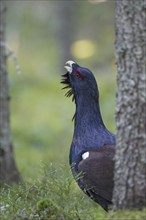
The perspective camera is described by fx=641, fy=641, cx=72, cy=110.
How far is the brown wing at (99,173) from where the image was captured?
17.1 feet

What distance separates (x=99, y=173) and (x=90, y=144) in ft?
2.28

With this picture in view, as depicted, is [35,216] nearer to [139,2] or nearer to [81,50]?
[139,2]

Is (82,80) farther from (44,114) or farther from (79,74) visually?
(44,114)

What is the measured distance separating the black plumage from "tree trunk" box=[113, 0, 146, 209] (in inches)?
36.1

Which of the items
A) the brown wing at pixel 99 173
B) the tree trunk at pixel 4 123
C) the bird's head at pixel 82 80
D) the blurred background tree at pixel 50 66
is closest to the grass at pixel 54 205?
the brown wing at pixel 99 173

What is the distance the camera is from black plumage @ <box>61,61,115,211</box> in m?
5.27

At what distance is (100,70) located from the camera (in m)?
22.7

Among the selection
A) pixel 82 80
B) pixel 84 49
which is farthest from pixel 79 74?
pixel 84 49

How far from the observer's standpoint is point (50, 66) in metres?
29.3

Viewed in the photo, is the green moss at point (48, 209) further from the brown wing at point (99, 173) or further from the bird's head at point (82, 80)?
the bird's head at point (82, 80)

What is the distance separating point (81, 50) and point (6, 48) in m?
13.1

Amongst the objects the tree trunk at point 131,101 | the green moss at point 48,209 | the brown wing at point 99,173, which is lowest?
the green moss at point 48,209

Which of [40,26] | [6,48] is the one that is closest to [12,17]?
[40,26]

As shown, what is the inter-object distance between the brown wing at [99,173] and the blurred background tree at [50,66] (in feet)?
9.15
